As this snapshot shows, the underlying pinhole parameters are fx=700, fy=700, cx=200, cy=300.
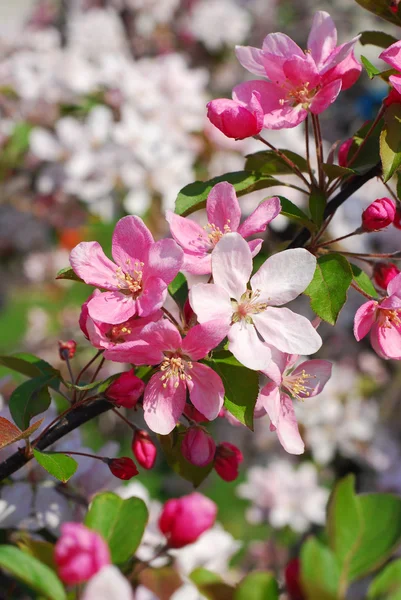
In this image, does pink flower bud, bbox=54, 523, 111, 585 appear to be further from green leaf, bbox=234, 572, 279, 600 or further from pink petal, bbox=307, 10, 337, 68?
pink petal, bbox=307, 10, 337, 68

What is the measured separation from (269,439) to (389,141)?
79.3 inches

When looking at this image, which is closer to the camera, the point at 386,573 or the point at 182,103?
the point at 386,573

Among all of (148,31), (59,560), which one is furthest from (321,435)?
(148,31)

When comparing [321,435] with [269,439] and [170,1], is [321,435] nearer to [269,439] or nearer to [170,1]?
[269,439]

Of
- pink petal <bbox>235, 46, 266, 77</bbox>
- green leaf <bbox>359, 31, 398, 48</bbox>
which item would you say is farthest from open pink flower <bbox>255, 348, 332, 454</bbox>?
green leaf <bbox>359, 31, 398, 48</bbox>

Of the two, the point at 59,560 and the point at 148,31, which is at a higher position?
the point at 59,560

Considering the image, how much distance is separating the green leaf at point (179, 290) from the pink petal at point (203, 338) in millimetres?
126

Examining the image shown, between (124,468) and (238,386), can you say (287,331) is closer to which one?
(238,386)

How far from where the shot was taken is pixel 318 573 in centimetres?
58

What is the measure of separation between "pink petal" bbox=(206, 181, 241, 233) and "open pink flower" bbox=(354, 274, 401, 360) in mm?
193

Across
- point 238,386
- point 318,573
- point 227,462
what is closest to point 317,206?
point 238,386

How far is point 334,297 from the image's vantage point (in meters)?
0.83

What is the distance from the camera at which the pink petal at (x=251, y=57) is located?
90cm

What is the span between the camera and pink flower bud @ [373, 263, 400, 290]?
0.94 meters
